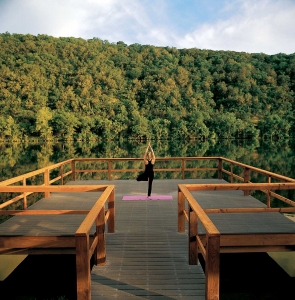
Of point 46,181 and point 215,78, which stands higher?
point 215,78

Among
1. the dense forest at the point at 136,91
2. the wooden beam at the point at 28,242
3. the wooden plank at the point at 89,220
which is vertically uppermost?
the dense forest at the point at 136,91

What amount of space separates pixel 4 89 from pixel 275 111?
190 feet

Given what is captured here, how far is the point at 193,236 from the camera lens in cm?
418

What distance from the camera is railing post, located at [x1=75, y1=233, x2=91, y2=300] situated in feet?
9.46

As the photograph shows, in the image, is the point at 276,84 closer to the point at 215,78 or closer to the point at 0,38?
the point at 215,78

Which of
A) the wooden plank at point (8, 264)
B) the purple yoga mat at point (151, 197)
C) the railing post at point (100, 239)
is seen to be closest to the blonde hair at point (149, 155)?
the purple yoga mat at point (151, 197)

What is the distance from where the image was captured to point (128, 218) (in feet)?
22.1

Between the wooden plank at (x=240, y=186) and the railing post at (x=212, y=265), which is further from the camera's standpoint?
the wooden plank at (x=240, y=186)

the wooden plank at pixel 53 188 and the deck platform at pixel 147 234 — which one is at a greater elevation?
the wooden plank at pixel 53 188

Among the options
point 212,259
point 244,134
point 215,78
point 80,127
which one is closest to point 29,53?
point 80,127

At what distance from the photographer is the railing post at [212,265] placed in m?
2.85

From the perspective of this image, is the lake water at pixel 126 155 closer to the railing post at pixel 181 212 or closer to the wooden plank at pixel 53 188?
the wooden plank at pixel 53 188

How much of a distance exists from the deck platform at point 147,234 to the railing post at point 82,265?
26.7 inches

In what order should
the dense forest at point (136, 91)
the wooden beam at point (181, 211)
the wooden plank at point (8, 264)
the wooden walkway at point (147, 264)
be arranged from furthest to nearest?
the dense forest at point (136, 91), the wooden plank at point (8, 264), the wooden beam at point (181, 211), the wooden walkway at point (147, 264)
